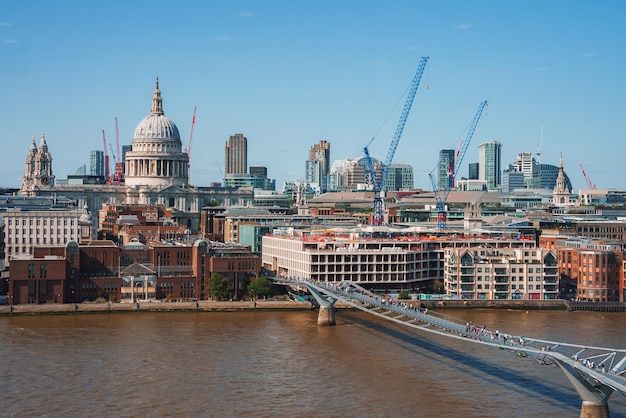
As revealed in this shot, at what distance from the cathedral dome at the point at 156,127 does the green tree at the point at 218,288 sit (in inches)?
2451

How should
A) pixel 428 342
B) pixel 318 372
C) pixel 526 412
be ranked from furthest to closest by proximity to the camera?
pixel 428 342 < pixel 318 372 < pixel 526 412

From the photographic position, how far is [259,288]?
49.6 meters

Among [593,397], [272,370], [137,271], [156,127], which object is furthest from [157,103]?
[593,397]

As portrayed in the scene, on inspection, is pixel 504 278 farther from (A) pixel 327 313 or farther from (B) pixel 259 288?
(A) pixel 327 313

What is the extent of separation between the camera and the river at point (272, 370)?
27.3 meters

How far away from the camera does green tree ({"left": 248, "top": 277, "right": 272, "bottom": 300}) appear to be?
49594mm

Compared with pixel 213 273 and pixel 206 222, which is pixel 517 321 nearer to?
pixel 213 273

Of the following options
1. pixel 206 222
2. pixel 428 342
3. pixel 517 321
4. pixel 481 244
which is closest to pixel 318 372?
pixel 428 342

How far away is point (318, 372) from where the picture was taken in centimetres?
3184

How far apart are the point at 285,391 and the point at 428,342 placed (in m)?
9.23

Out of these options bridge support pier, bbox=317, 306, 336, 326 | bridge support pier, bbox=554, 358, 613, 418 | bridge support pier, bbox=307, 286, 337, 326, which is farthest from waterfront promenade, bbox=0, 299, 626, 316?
bridge support pier, bbox=554, 358, 613, 418

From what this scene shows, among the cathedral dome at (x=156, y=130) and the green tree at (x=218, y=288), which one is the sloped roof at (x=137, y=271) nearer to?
the green tree at (x=218, y=288)

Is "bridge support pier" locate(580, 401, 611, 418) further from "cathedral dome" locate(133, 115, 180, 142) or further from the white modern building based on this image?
"cathedral dome" locate(133, 115, 180, 142)

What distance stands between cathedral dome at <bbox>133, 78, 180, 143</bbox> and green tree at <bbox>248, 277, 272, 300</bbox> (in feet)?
205
